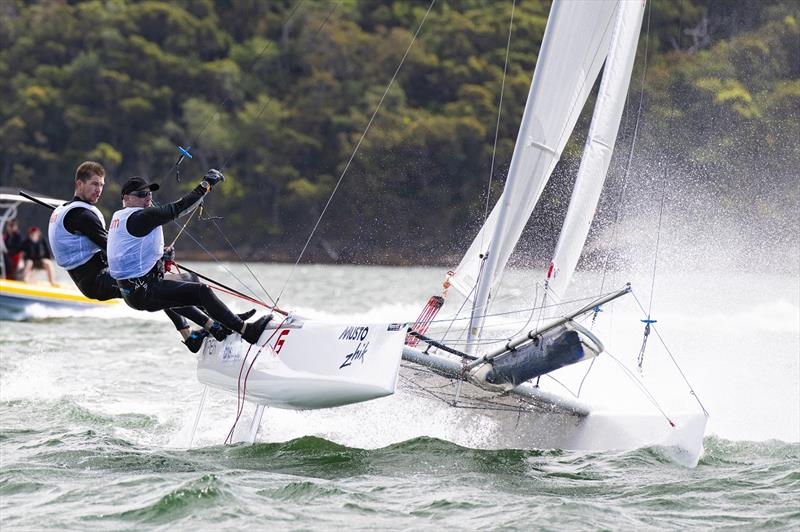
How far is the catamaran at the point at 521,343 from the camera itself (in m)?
5.59

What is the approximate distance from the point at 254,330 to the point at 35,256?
914 centimetres

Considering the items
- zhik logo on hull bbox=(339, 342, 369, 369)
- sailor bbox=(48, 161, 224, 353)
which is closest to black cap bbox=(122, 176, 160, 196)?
sailor bbox=(48, 161, 224, 353)

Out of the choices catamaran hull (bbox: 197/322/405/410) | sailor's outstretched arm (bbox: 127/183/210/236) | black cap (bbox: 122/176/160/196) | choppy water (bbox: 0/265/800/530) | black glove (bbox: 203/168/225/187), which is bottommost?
choppy water (bbox: 0/265/800/530)

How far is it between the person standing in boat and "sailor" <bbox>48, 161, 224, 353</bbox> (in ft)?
27.0

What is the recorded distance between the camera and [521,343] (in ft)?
18.6

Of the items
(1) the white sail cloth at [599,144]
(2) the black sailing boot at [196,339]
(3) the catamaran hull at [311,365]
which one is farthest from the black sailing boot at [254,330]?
(1) the white sail cloth at [599,144]

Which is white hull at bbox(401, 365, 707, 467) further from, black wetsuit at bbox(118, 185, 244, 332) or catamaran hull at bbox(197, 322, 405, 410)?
black wetsuit at bbox(118, 185, 244, 332)

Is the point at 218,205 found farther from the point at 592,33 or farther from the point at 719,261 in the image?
the point at 592,33

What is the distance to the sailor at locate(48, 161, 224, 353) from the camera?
242 inches

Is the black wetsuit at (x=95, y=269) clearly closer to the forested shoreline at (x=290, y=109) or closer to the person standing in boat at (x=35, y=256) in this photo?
the person standing in boat at (x=35, y=256)

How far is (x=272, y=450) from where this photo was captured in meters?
6.16

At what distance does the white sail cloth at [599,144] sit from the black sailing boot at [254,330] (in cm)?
168

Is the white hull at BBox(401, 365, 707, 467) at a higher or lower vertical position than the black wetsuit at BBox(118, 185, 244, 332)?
lower

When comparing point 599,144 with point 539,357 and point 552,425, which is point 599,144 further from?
point 539,357
